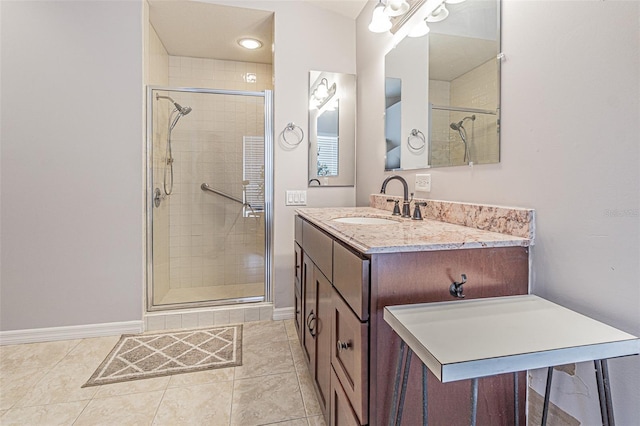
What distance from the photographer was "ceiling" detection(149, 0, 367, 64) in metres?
2.24

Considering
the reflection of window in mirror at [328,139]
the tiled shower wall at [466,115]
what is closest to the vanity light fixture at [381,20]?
the tiled shower wall at [466,115]

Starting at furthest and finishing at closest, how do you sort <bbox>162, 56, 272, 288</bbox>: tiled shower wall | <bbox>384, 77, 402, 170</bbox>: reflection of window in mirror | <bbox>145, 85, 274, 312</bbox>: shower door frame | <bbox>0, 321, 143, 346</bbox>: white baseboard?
<bbox>162, 56, 272, 288</bbox>: tiled shower wall, <bbox>145, 85, 274, 312</bbox>: shower door frame, <bbox>0, 321, 143, 346</bbox>: white baseboard, <bbox>384, 77, 402, 170</bbox>: reflection of window in mirror

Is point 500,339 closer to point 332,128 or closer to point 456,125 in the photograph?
point 456,125

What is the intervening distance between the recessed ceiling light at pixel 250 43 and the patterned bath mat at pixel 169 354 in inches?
94.1

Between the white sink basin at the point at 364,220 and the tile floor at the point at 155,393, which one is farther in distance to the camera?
the white sink basin at the point at 364,220

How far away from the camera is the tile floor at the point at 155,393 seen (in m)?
1.36

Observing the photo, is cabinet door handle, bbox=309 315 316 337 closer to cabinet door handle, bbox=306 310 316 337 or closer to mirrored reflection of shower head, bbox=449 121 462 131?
cabinet door handle, bbox=306 310 316 337

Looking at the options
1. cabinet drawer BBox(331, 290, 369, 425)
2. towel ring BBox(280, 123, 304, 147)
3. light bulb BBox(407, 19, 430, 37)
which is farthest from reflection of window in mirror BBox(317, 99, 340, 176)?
cabinet drawer BBox(331, 290, 369, 425)

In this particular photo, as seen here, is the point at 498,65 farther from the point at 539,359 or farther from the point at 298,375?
the point at 298,375

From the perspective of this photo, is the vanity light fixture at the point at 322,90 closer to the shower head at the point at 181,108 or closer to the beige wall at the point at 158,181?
the shower head at the point at 181,108

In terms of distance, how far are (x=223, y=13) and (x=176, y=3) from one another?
1.05 feet

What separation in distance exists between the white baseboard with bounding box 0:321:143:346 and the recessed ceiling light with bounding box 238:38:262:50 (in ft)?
7.91

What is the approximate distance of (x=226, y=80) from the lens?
3.06 meters

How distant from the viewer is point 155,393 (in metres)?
1.52
